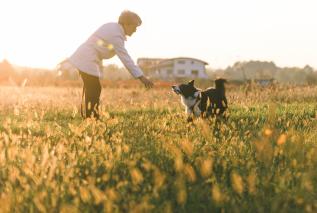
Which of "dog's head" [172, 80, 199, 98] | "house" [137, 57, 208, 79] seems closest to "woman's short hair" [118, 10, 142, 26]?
"dog's head" [172, 80, 199, 98]

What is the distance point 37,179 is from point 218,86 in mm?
6618

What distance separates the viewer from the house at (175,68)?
8788 cm

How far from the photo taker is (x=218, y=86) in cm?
955

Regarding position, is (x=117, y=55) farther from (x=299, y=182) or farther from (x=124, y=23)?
(x=299, y=182)

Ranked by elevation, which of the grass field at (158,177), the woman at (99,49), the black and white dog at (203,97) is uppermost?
the woman at (99,49)

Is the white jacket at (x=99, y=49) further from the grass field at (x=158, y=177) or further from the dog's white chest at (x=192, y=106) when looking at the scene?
the grass field at (x=158, y=177)

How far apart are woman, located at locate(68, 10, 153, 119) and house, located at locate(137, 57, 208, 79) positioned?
77330mm

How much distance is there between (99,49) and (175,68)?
81.8 meters

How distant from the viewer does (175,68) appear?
89875mm

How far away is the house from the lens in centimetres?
8788

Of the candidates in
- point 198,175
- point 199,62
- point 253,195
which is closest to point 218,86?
point 198,175

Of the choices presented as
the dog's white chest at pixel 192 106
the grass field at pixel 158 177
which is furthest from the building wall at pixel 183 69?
the grass field at pixel 158 177

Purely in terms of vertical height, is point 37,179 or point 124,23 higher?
point 124,23

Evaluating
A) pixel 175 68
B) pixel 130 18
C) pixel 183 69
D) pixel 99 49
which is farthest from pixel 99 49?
pixel 183 69
